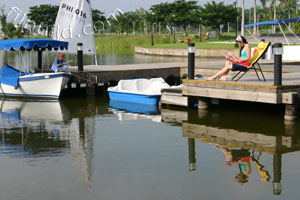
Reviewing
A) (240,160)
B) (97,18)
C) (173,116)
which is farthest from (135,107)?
(97,18)

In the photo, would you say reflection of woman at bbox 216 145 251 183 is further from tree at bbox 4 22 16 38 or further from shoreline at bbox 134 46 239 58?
tree at bbox 4 22 16 38

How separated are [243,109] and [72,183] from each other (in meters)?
11.5

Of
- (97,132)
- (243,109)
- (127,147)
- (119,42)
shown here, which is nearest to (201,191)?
(127,147)

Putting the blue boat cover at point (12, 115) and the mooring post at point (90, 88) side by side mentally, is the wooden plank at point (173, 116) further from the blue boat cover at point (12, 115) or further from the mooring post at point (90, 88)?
the mooring post at point (90, 88)

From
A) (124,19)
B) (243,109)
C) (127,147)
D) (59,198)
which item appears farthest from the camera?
(124,19)

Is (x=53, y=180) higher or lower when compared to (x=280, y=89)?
lower

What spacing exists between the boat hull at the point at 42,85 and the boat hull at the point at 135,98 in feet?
8.16

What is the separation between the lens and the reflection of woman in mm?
12062

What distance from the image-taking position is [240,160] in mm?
13602

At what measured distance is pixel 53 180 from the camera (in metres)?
11.9

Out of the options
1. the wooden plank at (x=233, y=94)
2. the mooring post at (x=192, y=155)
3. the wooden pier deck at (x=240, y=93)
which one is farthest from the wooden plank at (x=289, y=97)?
the mooring post at (x=192, y=155)

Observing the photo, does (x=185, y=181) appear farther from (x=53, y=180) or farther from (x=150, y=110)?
(x=150, y=110)

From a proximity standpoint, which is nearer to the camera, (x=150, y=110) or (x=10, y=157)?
(x=10, y=157)

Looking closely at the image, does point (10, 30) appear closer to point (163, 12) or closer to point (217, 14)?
point (163, 12)
